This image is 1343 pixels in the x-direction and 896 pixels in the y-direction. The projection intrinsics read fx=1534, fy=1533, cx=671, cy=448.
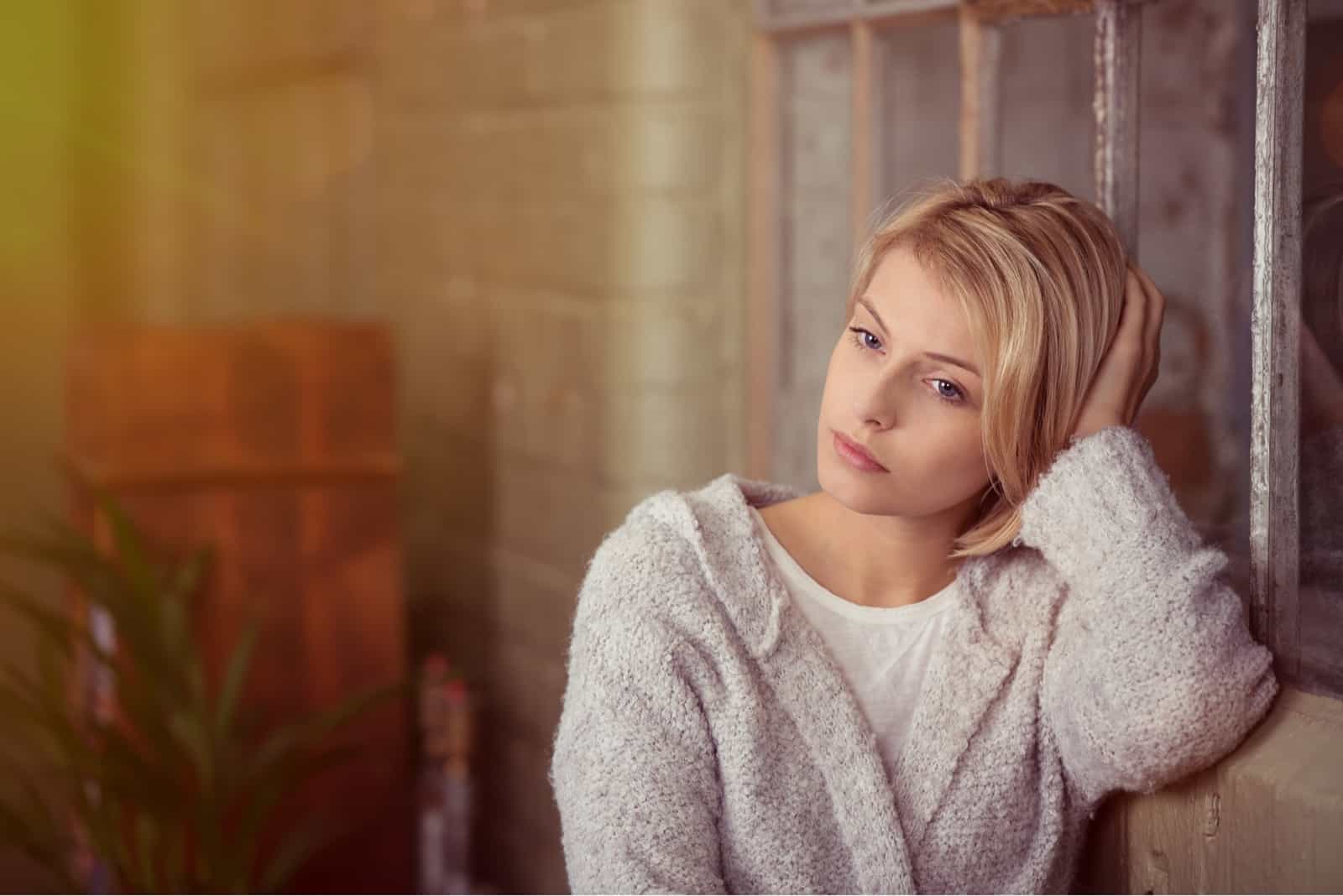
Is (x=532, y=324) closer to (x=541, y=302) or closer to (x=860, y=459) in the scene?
(x=541, y=302)

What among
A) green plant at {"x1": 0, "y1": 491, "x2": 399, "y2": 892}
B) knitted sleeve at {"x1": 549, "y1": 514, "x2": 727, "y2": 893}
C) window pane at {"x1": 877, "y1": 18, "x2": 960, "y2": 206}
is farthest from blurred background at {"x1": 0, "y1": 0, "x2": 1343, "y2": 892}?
knitted sleeve at {"x1": 549, "y1": 514, "x2": 727, "y2": 893}

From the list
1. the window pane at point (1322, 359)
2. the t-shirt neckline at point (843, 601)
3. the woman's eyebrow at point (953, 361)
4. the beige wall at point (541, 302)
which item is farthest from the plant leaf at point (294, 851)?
the window pane at point (1322, 359)

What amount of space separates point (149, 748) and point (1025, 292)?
5.29ft

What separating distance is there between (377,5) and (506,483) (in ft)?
3.50

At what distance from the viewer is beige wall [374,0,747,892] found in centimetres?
218

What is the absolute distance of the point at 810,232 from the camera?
203 cm

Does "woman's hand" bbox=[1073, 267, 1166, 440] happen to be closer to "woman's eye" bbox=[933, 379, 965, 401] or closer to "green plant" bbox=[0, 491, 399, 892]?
"woman's eye" bbox=[933, 379, 965, 401]

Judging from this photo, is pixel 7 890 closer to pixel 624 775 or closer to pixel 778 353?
pixel 778 353

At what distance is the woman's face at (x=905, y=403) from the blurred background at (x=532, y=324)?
197mm

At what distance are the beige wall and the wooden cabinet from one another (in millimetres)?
206

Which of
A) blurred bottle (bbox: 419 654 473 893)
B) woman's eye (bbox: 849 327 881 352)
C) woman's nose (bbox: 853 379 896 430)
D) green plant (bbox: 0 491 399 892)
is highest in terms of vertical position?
woman's eye (bbox: 849 327 881 352)

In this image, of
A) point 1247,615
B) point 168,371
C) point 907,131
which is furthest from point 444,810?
point 1247,615

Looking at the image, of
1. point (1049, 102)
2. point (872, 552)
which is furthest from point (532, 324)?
point (872, 552)

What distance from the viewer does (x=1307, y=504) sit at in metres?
1.28
